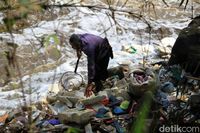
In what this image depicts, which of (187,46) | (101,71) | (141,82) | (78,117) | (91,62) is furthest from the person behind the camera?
(101,71)

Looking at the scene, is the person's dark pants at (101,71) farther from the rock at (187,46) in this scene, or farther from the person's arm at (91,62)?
the rock at (187,46)

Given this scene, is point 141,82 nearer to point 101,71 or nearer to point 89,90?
point 89,90

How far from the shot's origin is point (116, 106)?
4637 millimetres

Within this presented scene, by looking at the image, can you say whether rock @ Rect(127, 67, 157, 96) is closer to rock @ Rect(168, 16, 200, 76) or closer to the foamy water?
rock @ Rect(168, 16, 200, 76)

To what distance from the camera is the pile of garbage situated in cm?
327

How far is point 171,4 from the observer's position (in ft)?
41.4

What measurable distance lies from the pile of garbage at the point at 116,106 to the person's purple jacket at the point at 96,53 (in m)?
0.23

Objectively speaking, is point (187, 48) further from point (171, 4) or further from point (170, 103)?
point (171, 4)

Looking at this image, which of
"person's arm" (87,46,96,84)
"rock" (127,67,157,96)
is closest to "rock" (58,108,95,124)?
"rock" (127,67,157,96)

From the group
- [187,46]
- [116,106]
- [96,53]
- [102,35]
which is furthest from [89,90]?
[102,35]

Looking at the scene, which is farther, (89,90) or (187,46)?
(187,46)

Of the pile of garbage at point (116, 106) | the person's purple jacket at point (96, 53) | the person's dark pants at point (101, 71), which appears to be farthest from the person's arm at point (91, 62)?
the person's dark pants at point (101, 71)

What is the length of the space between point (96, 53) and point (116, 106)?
1261mm

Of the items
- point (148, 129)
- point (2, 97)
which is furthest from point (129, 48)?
point (148, 129)
